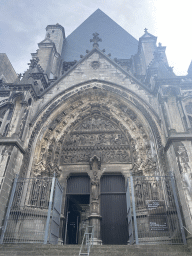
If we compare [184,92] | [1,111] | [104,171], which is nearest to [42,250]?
[104,171]

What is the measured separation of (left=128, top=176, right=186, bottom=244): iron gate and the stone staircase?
779mm

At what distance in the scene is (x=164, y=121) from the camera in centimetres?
793

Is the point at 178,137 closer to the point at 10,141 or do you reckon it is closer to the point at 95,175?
the point at 95,175

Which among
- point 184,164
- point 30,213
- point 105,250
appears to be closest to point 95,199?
point 30,213

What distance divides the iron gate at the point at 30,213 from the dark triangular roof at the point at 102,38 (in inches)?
441

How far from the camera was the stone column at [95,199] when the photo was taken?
745cm

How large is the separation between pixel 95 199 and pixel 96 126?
379cm

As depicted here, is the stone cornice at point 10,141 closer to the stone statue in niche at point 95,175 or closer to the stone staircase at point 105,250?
the stone statue in niche at point 95,175

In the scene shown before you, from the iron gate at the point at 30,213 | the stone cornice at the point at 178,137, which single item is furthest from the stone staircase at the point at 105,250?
the stone cornice at the point at 178,137

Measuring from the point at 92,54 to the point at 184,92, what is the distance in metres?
5.42

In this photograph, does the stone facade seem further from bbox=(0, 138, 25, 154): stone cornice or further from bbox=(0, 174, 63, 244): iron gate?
bbox=(0, 174, 63, 244): iron gate

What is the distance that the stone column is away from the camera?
7448 millimetres

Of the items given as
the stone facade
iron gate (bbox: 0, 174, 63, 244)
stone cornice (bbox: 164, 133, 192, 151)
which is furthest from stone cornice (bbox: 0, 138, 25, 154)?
stone cornice (bbox: 164, 133, 192, 151)

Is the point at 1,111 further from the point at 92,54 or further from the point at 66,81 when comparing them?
the point at 92,54
